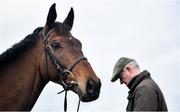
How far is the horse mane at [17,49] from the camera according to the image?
23.9ft

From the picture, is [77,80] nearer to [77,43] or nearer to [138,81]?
[77,43]

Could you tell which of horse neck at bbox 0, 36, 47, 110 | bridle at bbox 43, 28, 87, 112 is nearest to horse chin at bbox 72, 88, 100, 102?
bridle at bbox 43, 28, 87, 112

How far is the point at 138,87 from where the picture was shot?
5.68 meters

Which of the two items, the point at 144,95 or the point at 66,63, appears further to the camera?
the point at 66,63

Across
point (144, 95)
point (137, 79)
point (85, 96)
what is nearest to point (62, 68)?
point (85, 96)

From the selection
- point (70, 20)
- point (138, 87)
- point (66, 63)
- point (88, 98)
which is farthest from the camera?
point (70, 20)

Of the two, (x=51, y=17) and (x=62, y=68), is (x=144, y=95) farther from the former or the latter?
(x=51, y=17)

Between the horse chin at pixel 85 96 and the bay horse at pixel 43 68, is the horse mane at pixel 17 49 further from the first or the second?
the horse chin at pixel 85 96

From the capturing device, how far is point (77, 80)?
708 centimetres

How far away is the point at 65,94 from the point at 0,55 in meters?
1.39

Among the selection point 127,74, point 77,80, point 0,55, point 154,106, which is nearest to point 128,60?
point 127,74

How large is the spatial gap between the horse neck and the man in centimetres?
176

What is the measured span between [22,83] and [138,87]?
2.38 m

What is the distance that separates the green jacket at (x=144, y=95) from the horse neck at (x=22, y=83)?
2009mm
